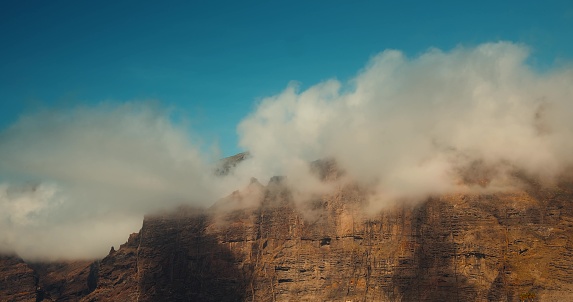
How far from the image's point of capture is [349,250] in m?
175

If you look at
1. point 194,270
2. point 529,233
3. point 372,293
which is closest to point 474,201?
point 529,233

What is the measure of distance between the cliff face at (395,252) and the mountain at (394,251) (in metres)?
0.30

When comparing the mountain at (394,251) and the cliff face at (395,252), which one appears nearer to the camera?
the cliff face at (395,252)

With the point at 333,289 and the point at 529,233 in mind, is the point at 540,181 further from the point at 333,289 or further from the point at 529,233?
the point at 333,289

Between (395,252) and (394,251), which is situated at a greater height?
(394,251)

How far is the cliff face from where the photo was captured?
150000mm

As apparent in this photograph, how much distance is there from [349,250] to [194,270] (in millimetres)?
60866

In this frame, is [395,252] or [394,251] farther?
[394,251]

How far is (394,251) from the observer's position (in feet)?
553

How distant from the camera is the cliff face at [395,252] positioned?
15000 cm

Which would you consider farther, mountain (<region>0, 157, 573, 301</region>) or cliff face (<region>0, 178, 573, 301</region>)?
mountain (<region>0, 157, 573, 301</region>)

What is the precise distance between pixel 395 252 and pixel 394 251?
0.45 m

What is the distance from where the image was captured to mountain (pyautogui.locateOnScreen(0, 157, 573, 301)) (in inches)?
5910

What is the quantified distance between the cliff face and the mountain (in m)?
0.30
